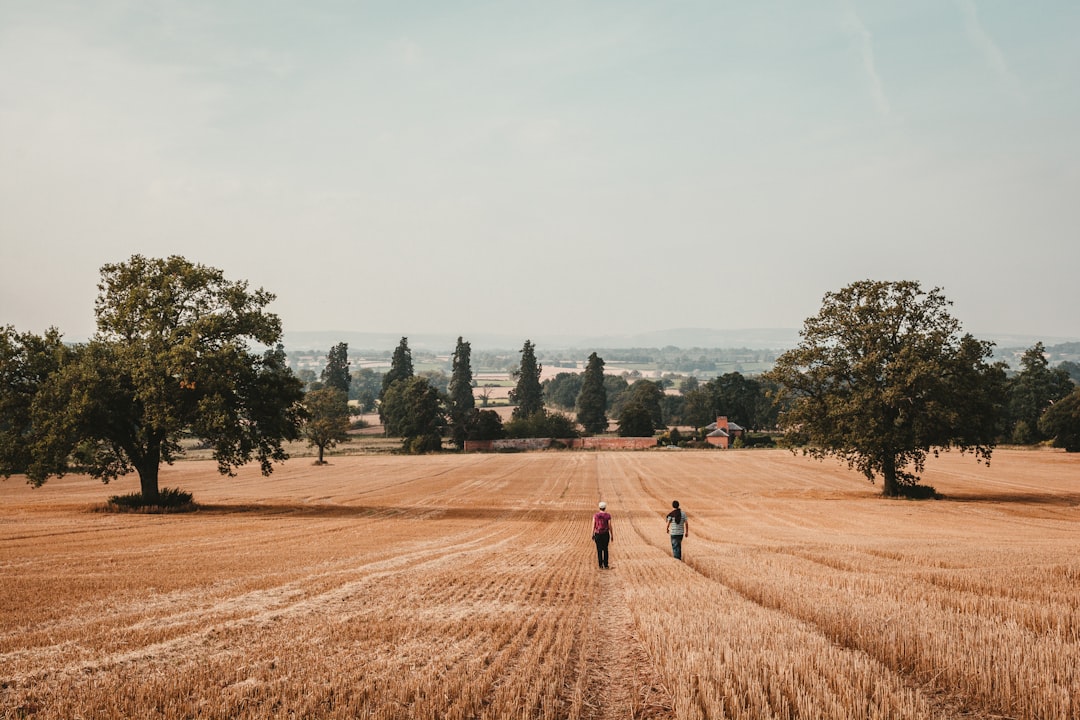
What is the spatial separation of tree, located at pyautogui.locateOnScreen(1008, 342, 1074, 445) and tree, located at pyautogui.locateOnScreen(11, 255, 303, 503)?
11869cm

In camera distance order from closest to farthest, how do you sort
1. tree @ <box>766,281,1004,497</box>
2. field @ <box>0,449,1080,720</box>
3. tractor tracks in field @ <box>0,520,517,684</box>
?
field @ <box>0,449,1080,720</box>, tractor tracks in field @ <box>0,520,517,684</box>, tree @ <box>766,281,1004,497</box>

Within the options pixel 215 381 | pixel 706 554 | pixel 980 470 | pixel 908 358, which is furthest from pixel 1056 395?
pixel 215 381

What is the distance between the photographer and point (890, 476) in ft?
155

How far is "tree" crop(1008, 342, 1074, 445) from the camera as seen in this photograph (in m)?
110

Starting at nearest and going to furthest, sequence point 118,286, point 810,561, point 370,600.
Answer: point 370,600, point 810,561, point 118,286

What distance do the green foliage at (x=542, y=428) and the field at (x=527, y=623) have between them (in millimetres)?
100895

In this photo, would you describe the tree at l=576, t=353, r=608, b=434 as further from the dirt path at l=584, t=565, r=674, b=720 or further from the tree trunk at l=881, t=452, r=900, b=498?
the dirt path at l=584, t=565, r=674, b=720

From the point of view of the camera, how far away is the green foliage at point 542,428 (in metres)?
130

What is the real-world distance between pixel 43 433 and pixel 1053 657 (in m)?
39.8

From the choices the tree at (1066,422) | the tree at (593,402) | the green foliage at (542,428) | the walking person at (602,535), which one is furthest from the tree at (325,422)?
the tree at (1066,422)

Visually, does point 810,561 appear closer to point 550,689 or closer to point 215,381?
point 550,689

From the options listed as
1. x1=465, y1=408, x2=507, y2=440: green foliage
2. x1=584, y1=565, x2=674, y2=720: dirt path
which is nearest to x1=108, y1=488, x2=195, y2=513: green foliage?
x1=584, y1=565, x2=674, y2=720: dirt path

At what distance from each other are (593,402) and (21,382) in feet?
404

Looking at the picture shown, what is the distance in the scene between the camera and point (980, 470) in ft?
235
